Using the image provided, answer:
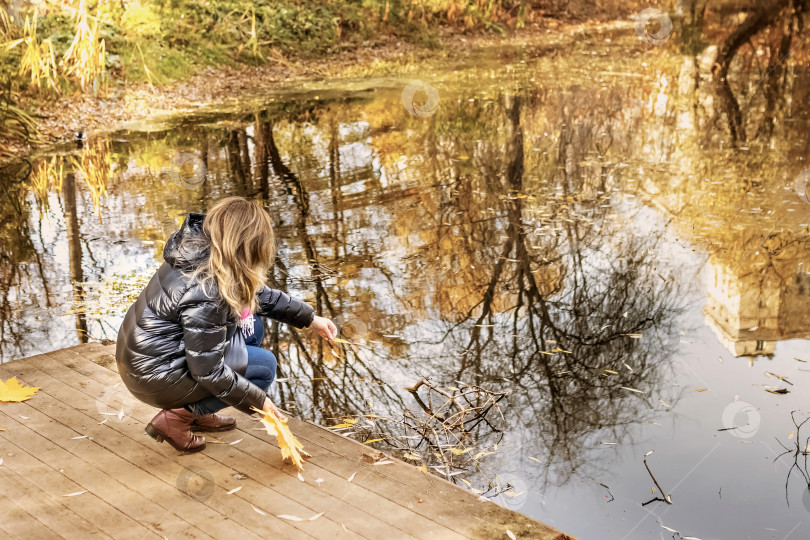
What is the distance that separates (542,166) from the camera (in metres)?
9.51

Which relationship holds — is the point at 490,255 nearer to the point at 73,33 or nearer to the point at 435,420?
the point at 435,420

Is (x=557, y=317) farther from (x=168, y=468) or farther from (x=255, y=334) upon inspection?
(x=168, y=468)

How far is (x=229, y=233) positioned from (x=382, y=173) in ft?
21.0

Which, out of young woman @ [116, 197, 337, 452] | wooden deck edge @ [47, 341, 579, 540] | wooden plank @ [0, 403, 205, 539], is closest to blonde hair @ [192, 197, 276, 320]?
young woman @ [116, 197, 337, 452]

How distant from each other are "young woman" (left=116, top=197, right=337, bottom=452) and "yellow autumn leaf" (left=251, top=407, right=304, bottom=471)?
0.22 feet

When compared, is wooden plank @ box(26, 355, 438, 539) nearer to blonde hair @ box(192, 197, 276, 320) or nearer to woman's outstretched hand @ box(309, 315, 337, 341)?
woman's outstretched hand @ box(309, 315, 337, 341)

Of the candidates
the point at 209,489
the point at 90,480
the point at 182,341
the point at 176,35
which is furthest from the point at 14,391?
the point at 176,35

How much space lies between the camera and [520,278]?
6.16 metres

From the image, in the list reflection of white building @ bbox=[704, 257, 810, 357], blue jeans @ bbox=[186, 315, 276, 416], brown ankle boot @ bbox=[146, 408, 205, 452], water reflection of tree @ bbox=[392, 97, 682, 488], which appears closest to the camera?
brown ankle boot @ bbox=[146, 408, 205, 452]

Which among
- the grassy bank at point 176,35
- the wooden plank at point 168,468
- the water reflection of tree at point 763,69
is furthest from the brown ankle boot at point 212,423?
the grassy bank at point 176,35

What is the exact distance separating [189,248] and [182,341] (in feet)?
1.35

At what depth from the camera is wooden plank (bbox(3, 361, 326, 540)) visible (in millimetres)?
2908

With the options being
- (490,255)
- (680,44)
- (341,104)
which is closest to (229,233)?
(490,255)

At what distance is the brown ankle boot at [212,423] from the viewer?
3.53 meters
